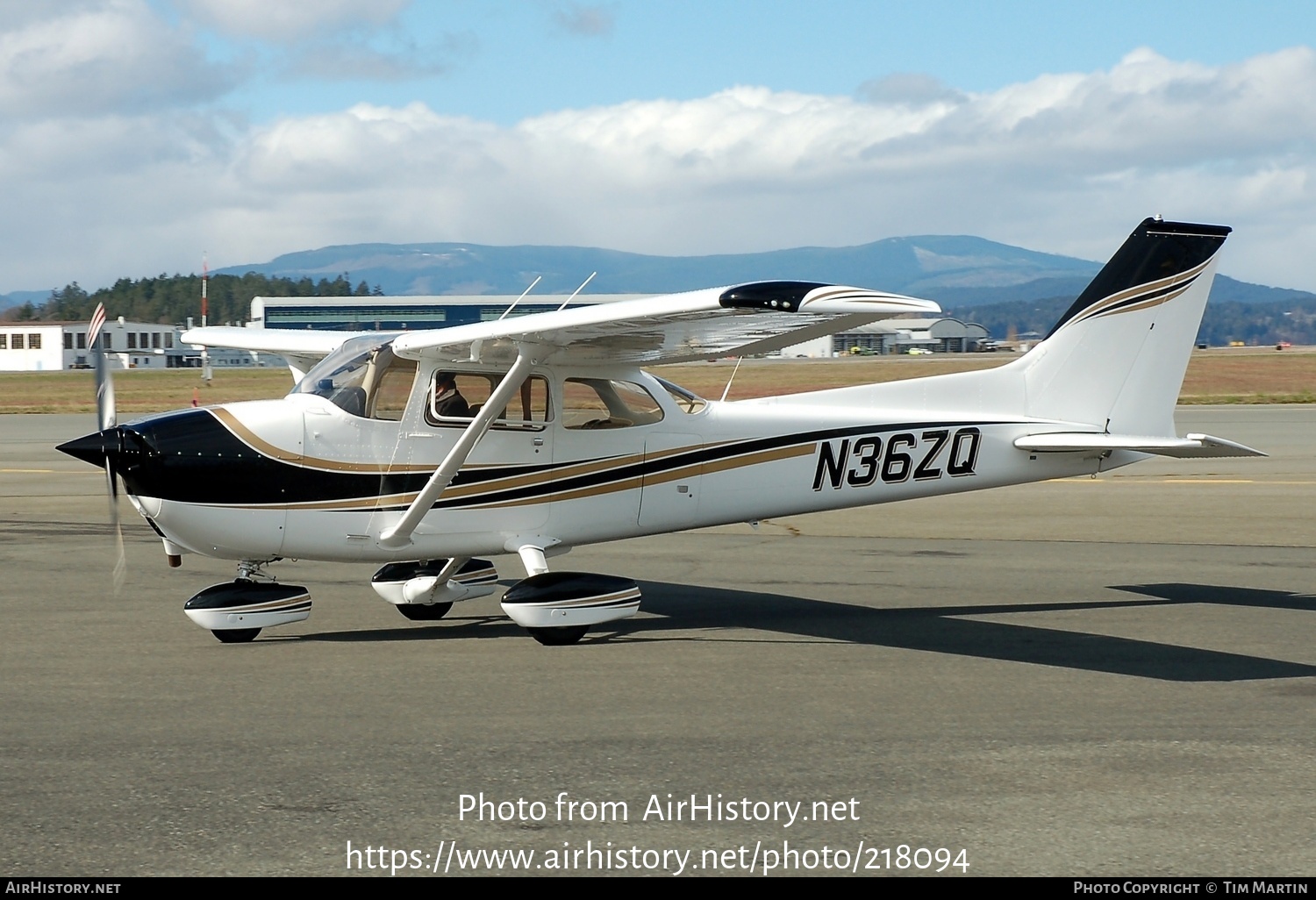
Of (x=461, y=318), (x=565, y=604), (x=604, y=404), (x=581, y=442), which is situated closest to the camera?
(x=565, y=604)

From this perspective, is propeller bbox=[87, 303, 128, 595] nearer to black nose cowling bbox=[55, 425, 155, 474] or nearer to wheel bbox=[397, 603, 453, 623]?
black nose cowling bbox=[55, 425, 155, 474]

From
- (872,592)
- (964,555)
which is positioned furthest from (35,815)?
(964,555)

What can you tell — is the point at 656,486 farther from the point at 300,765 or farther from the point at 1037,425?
the point at 300,765

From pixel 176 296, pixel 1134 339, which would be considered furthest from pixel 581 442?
pixel 176 296

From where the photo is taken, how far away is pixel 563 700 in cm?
682

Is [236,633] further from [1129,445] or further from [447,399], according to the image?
[1129,445]

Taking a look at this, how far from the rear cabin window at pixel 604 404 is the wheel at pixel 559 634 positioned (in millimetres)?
1486

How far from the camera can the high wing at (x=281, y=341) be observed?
440 inches

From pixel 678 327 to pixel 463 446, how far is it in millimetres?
1611

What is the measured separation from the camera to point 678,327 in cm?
797

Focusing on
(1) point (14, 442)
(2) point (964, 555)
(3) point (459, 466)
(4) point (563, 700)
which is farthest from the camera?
(1) point (14, 442)

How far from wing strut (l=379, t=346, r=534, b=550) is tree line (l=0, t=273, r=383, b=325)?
125 meters

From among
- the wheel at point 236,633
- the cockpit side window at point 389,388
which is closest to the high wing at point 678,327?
the cockpit side window at point 389,388

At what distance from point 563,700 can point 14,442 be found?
26.2m
